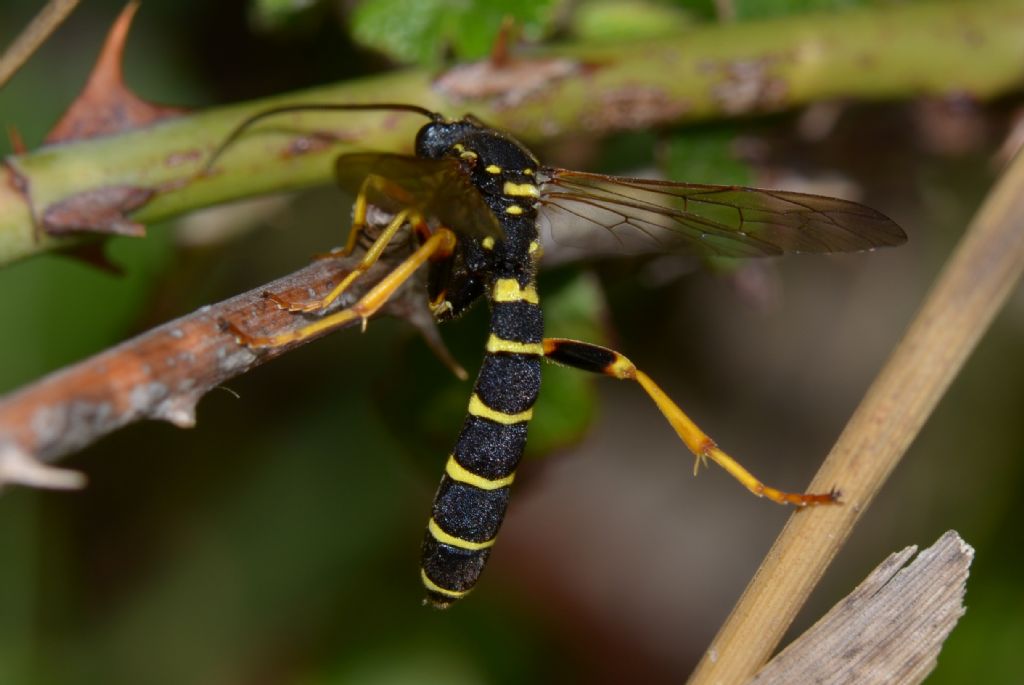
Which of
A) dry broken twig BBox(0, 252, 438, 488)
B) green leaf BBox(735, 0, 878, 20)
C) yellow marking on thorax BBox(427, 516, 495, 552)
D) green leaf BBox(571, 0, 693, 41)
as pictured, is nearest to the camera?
dry broken twig BBox(0, 252, 438, 488)

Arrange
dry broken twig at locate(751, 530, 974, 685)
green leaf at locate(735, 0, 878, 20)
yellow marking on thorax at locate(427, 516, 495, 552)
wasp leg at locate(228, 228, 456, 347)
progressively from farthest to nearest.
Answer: green leaf at locate(735, 0, 878, 20), yellow marking on thorax at locate(427, 516, 495, 552), dry broken twig at locate(751, 530, 974, 685), wasp leg at locate(228, 228, 456, 347)

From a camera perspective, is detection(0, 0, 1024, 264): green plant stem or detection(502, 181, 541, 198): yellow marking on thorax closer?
detection(0, 0, 1024, 264): green plant stem

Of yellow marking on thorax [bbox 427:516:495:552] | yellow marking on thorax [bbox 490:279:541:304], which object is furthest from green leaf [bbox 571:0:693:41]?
yellow marking on thorax [bbox 427:516:495:552]

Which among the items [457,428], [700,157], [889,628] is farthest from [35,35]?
[889,628]

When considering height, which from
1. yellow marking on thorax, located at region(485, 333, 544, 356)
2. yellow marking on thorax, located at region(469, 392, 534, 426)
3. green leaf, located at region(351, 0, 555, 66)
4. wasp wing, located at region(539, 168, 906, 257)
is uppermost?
green leaf, located at region(351, 0, 555, 66)

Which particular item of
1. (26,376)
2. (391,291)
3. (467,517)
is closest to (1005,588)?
(467,517)

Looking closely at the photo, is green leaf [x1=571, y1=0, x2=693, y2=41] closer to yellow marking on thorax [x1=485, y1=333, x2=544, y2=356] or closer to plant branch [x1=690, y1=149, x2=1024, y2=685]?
yellow marking on thorax [x1=485, y1=333, x2=544, y2=356]

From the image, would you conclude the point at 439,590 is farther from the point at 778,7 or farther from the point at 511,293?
the point at 778,7

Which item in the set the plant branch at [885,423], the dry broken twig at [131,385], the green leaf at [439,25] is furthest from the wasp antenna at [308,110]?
the plant branch at [885,423]
